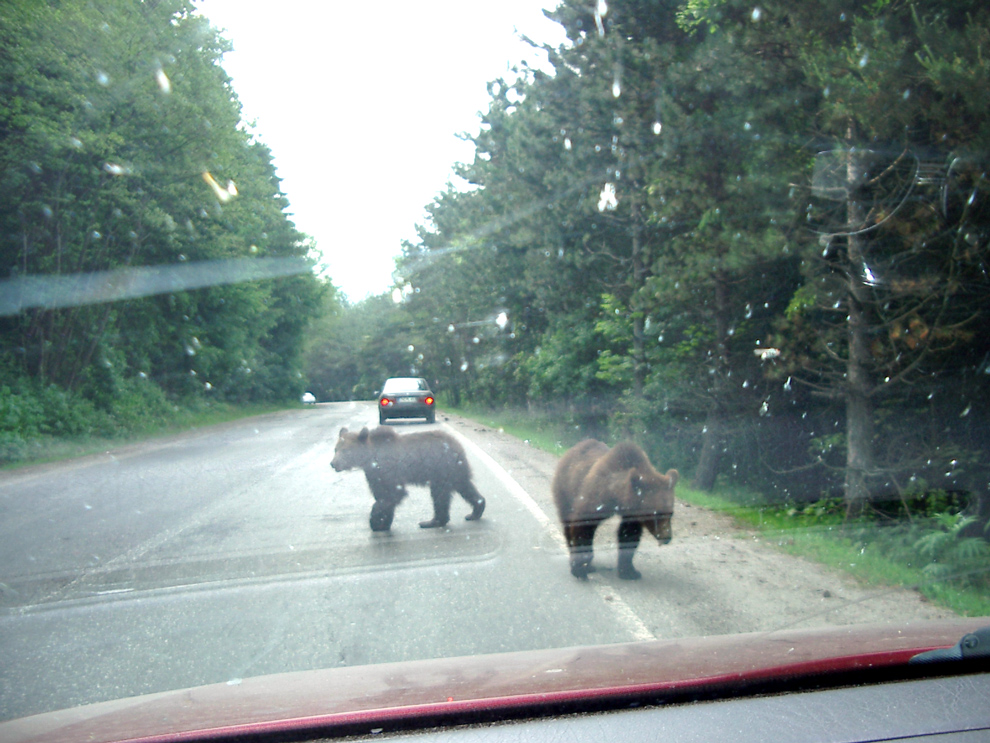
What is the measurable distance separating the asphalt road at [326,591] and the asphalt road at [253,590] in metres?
0.02

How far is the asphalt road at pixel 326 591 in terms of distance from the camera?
4.34 m

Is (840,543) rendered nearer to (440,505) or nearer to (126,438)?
(440,505)

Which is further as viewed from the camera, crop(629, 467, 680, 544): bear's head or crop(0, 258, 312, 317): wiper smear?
crop(0, 258, 312, 317): wiper smear

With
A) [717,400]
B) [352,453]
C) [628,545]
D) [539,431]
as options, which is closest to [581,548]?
[628,545]

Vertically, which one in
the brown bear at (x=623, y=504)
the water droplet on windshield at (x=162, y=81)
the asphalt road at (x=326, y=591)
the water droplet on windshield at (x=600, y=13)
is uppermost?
the water droplet on windshield at (x=162, y=81)

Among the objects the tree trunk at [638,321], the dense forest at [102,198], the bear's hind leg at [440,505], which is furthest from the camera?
the dense forest at [102,198]

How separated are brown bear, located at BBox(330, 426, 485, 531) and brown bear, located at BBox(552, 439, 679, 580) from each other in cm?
203

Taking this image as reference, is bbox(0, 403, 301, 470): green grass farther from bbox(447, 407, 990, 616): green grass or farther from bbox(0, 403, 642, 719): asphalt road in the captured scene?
bbox(447, 407, 990, 616): green grass

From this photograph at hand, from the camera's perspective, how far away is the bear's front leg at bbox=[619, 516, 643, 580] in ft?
19.5

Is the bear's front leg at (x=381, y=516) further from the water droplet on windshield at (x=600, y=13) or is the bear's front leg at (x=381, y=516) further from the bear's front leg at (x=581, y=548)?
the water droplet on windshield at (x=600, y=13)

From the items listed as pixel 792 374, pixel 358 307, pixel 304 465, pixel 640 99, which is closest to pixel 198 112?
pixel 304 465

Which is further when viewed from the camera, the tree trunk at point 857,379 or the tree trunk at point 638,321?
the tree trunk at point 638,321

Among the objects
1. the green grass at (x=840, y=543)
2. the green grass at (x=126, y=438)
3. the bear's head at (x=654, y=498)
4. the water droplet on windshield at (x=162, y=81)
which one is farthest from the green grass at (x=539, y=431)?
the water droplet on windshield at (x=162, y=81)

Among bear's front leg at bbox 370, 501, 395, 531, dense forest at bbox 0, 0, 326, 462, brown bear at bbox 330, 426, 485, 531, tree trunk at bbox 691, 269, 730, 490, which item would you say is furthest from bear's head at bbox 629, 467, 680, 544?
dense forest at bbox 0, 0, 326, 462
